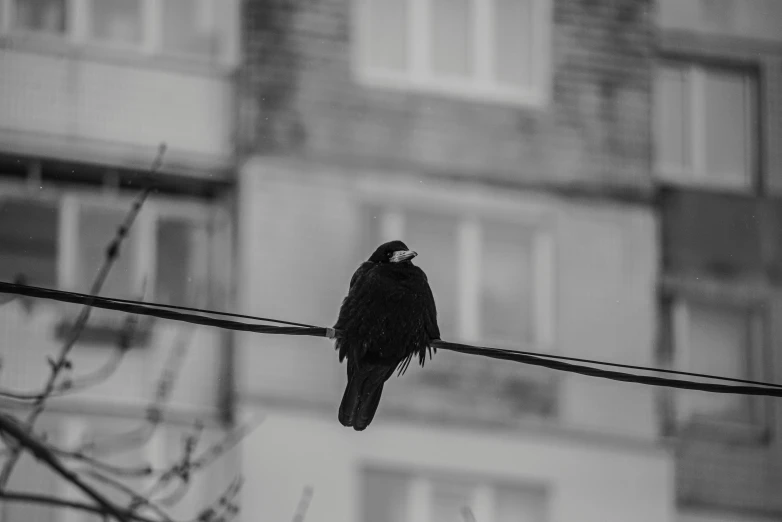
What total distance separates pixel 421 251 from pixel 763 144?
14.2 feet

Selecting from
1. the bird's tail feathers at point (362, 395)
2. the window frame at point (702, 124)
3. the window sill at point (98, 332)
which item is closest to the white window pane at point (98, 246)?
the window sill at point (98, 332)

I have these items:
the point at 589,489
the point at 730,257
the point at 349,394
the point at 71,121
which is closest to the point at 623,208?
the point at 730,257

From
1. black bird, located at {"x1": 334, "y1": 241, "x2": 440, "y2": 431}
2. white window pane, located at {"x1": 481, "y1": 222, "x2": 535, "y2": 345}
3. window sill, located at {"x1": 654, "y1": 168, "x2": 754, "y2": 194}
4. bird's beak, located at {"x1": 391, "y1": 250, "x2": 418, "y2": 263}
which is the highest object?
window sill, located at {"x1": 654, "y1": 168, "x2": 754, "y2": 194}

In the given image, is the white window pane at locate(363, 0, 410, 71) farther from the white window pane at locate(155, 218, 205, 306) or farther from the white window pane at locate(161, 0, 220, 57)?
the white window pane at locate(155, 218, 205, 306)

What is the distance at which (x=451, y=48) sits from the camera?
20609mm

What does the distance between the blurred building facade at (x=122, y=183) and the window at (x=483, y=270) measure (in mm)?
1580

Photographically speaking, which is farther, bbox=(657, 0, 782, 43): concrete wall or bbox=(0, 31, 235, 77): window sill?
bbox=(657, 0, 782, 43): concrete wall

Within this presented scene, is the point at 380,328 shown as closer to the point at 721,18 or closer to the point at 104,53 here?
the point at 104,53

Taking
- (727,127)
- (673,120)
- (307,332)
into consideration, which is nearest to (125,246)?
(673,120)

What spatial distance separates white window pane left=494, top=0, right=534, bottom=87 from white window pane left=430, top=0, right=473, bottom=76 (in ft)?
0.88

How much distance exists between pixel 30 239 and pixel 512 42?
4822 millimetres

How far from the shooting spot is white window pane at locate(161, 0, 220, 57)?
2011 centimetres

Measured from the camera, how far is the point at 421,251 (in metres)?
19.6

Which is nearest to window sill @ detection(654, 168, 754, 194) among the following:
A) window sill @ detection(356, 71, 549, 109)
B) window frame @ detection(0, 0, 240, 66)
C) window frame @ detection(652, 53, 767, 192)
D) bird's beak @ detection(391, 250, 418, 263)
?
window frame @ detection(652, 53, 767, 192)
